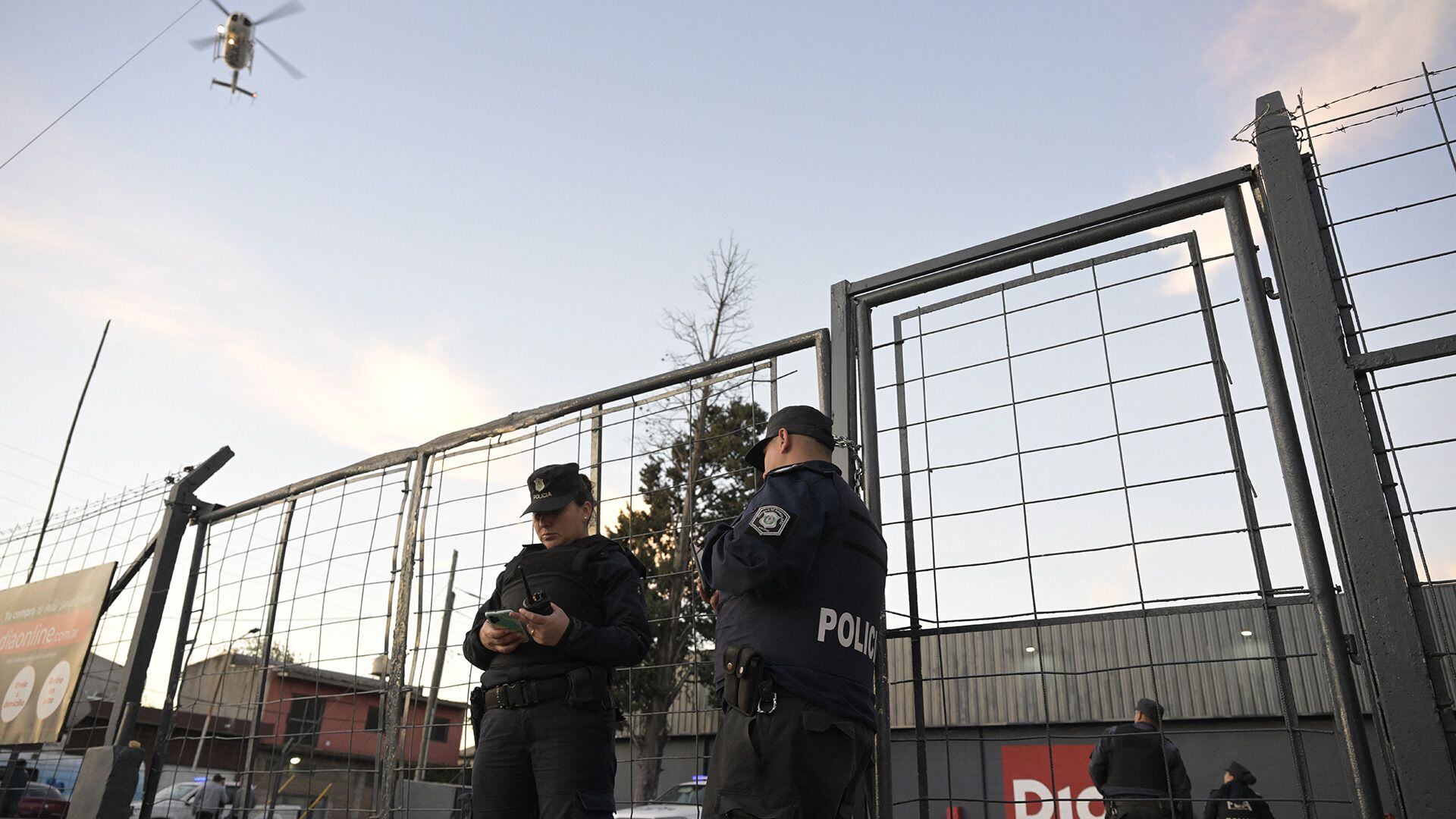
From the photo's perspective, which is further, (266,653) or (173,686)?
(173,686)

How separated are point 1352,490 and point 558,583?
232 centimetres

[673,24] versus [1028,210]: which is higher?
[673,24]

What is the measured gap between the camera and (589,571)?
310cm

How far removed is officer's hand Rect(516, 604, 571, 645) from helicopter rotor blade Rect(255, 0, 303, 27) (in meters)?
17.6

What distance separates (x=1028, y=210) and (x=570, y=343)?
4.40 meters

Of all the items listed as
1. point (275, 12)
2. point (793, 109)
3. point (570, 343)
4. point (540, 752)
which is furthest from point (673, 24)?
point (275, 12)

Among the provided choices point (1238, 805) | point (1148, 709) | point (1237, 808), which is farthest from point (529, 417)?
point (1237, 808)

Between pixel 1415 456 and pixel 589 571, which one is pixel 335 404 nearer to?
pixel 589 571

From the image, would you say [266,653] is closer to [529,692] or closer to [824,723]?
[529,692]

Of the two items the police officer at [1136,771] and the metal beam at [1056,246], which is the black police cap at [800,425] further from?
the police officer at [1136,771]

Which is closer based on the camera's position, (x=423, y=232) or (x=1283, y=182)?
(x=1283, y=182)

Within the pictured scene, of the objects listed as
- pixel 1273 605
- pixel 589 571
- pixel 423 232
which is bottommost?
pixel 1273 605

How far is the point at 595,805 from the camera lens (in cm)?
273

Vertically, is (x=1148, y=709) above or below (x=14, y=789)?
above
